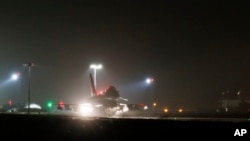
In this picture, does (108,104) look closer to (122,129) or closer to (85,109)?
(85,109)

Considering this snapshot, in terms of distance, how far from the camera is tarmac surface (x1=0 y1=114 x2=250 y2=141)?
122ft

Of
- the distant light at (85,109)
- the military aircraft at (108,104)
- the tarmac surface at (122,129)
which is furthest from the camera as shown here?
the distant light at (85,109)

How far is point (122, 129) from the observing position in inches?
1687

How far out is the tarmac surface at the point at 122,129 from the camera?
37.2 metres

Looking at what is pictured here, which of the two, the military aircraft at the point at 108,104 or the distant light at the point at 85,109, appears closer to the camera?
the military aircraft at the point at 108,104

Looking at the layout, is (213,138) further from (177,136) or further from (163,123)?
(163,123)

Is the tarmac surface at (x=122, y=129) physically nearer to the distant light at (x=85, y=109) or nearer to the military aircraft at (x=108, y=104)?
the military aircraft at (x=108, y=104)

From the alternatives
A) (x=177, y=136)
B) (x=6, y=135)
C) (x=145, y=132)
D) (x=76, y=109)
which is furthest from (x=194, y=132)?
(x=76, y=109)

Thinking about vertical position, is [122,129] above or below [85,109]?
below

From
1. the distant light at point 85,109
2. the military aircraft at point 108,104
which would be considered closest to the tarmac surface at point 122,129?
the military aircraft at point 108,104

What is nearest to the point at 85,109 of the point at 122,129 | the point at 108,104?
the point at 108,104

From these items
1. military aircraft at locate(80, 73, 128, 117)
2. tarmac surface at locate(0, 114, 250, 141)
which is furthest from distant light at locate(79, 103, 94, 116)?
tarmac surface at locate(0, 114, 250, 141)

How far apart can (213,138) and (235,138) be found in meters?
2.22

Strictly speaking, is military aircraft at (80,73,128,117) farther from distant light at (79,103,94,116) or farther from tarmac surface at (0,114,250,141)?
tarmac surface at (0,114,250,141)
